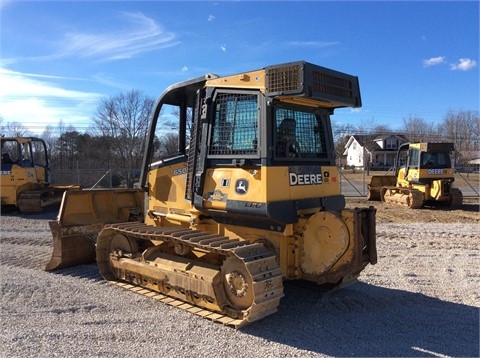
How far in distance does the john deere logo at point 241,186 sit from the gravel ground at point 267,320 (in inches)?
62.0

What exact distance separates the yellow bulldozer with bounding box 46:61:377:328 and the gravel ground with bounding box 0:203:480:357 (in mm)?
341

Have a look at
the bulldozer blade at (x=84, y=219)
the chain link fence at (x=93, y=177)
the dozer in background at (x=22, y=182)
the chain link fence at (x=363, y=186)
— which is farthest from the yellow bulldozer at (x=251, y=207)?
the chain link fence at (x=93, y=177)

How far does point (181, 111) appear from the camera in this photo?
276 inches

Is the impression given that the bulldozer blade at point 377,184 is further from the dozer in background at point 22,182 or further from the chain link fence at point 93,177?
the dozer in background at point 22,182

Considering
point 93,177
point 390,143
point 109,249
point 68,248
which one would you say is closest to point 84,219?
point 68,248

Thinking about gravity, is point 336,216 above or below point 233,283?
above

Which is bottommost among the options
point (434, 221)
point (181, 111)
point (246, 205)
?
point (434, 221)

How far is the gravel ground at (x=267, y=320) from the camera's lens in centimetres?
454

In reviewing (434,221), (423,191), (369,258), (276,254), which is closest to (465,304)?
(369,258)

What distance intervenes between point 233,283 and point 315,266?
1.02 m

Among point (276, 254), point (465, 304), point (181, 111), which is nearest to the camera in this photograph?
point (276, 254)

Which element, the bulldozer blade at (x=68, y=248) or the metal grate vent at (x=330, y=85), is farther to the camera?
the bulldozer blade at (x=68, y=248)

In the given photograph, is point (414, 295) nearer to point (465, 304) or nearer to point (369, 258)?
point (465, 304)

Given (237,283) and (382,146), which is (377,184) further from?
(382,146)
